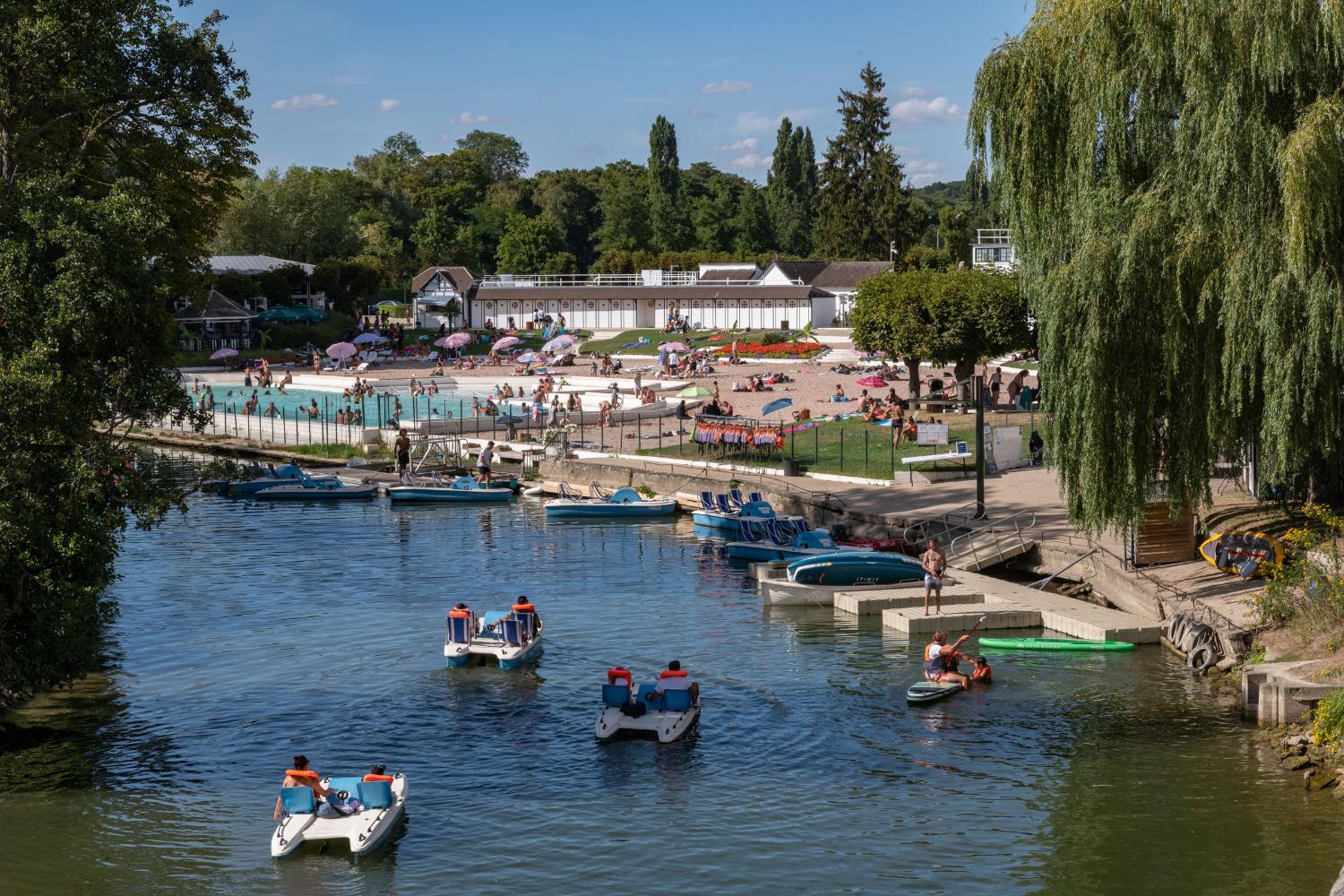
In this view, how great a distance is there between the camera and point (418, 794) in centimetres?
2212

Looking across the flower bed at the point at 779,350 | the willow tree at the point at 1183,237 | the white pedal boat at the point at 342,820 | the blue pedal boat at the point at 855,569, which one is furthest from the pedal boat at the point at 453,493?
the flower bed at the point at 779,350

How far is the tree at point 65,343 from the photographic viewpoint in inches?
894

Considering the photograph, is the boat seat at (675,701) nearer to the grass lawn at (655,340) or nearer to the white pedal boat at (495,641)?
the white pedal boat at (495,641)

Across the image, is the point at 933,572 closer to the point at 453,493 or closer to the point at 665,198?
the point at 453,493

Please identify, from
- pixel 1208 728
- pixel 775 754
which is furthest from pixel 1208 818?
pixel 775 754

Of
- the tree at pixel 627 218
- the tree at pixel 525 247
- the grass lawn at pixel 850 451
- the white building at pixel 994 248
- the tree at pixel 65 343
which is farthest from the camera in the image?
the tree at pixel 627 218

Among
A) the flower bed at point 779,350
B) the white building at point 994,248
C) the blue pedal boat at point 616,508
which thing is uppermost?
the white building at point 994,248

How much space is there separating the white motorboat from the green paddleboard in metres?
9.42

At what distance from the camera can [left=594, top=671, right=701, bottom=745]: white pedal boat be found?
2434cm

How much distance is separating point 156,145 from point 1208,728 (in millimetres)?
24589

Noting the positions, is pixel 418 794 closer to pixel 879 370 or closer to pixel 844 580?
pixel 844 580

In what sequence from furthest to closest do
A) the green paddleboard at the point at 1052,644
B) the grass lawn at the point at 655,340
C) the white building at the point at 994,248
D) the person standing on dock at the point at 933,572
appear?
the white building at the point at 994,248 < the grass lawn at the point at 655,340 < the person standing on dock at the point at 933,572 < the green paddleboard at the point at 1052,644

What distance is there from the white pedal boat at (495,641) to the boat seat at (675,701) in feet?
16.6

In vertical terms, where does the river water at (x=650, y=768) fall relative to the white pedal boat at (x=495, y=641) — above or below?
below
